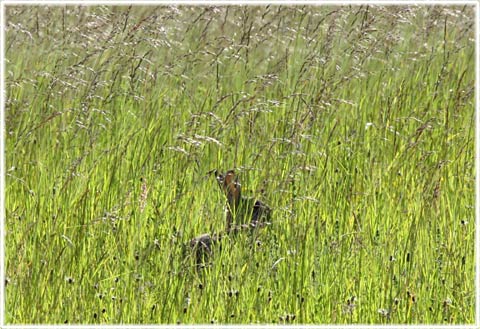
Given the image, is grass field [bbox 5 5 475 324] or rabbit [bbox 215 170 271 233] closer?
grass field [bbox 5 5 475 324]

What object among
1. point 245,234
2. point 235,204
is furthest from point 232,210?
point 245,234

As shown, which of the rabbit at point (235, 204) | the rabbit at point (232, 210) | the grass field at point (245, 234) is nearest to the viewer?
the grass field at point (245, 234)

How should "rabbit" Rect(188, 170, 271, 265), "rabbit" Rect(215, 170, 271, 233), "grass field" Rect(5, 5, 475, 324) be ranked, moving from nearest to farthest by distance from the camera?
"grass field" Rect(5, 5, 475, 324) < "rabbit" Rect(188, 170, 271, 265) < "rabbit" Rect(215, 170, 271, 233)

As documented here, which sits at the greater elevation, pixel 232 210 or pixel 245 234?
pixel 232 210

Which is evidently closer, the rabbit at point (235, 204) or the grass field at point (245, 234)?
the grass field at point (245, 234)

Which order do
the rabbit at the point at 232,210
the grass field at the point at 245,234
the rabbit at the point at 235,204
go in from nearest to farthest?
1. the grass field at the point at 245,234
2. the rabbit at the point at 232,210
3. the rabbit at the point at 235,204

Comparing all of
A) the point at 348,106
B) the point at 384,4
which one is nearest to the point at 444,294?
the point at 348,106

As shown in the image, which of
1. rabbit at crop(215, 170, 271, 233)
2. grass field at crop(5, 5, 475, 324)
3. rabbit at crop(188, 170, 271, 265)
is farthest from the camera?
rabbit at crop(215, 170, 271, 233)

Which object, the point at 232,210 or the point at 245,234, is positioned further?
the point at 232,210

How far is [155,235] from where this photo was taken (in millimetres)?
3775

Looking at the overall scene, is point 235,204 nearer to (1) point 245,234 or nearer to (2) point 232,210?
(2) point 232,210

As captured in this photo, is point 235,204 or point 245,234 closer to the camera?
point 245,234

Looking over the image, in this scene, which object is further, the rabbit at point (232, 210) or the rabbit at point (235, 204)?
the rabbit at point (235, 204)

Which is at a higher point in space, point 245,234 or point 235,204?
point 235,204
